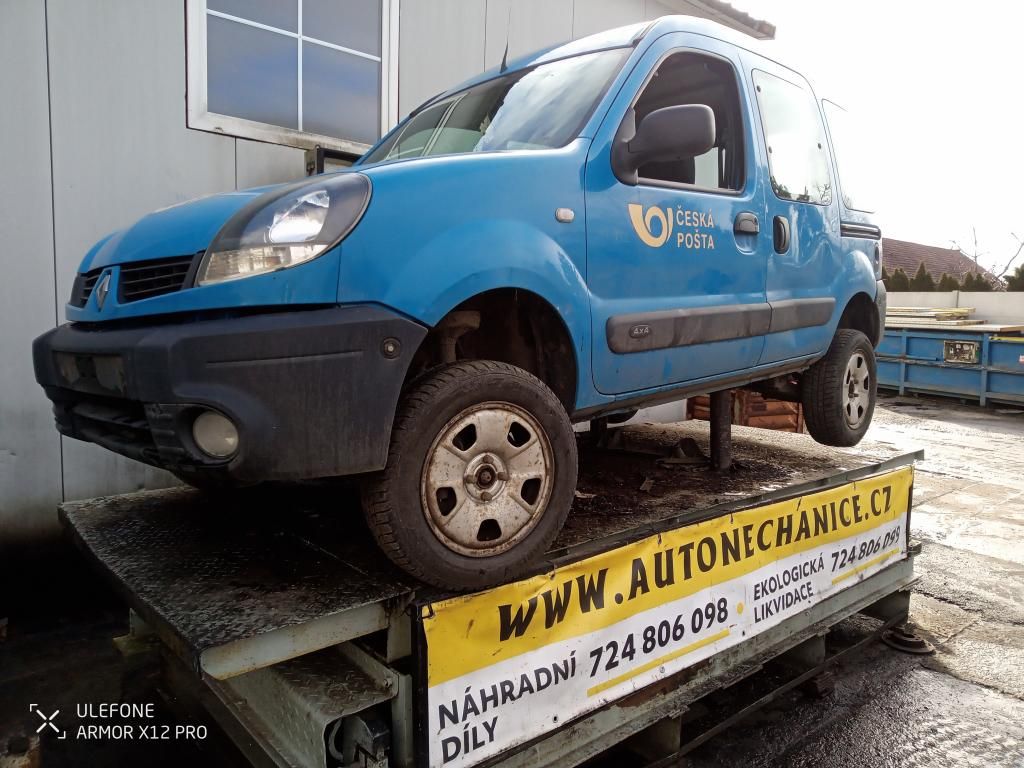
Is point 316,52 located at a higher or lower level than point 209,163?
higher

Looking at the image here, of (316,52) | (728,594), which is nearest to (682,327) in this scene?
(728,594)

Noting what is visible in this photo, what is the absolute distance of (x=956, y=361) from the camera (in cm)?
1236

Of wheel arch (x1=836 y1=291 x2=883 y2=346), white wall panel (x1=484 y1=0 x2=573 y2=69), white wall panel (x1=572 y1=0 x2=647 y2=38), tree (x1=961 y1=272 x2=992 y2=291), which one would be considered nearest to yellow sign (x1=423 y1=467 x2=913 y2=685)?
wheel arch (x1=836 y1=291 x2=883 y2=346)

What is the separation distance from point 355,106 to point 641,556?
3.76 m

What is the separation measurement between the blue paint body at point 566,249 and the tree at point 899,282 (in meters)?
20.0

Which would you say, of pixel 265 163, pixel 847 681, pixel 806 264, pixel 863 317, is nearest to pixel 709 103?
pixel 806 264

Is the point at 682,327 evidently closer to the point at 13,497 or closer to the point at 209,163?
the point at 209,163

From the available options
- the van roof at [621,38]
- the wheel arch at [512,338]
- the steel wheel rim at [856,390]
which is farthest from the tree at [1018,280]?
the wheel arch at [512,338]

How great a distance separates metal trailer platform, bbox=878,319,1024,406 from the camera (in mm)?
11664

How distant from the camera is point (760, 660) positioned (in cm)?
296

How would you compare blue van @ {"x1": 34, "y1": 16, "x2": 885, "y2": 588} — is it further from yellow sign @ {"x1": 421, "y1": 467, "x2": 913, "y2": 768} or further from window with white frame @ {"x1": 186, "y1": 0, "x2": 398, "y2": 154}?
window with white frame @ {"x1": 186, "y1": 0, "x2": 398, "y2": 154}

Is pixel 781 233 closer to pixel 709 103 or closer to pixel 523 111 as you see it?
pixel 709 103

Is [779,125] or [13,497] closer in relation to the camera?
[779,125]

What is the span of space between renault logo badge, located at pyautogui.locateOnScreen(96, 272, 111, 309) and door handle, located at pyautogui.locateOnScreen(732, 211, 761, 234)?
210 centimetres
